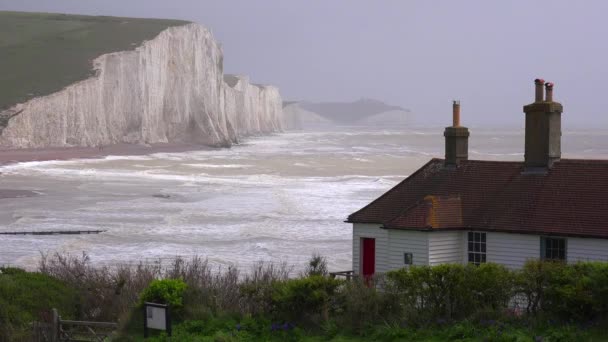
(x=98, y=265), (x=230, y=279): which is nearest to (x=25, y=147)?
(x=98, y=265)

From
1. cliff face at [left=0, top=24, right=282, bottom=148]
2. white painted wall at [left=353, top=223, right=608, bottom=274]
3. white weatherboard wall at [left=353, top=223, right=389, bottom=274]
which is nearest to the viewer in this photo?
white painted wall at [left=353, top=223, right=608, bottom=274]

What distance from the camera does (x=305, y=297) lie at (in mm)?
13383

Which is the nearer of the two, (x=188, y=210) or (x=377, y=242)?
(x=377, y=242)

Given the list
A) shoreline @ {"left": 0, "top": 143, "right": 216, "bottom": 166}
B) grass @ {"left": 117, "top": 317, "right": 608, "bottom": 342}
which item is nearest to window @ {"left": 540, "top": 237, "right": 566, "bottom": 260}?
grass @ {"left": 117, "top": 317, "right": 608, "bottom": 342}

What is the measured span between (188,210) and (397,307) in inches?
1054

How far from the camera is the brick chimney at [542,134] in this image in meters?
17.5

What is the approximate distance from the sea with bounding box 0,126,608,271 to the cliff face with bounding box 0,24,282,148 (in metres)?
13.8

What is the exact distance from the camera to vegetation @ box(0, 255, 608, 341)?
12352mm

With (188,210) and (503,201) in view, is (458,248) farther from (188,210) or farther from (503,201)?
(188,210)

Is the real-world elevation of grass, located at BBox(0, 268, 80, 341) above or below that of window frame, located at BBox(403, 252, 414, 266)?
below

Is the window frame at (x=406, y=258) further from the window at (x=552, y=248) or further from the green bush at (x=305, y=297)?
the green bush at (x=305, y=297)

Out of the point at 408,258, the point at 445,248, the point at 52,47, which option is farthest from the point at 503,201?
the point at 52,47

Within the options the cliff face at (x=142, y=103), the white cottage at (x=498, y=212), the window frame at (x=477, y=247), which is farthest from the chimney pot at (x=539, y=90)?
the cliff face at (x=142, y=103)

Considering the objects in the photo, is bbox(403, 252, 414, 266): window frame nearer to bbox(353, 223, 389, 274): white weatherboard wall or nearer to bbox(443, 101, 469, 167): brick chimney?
bbox(353, 223, 389, 274): white weatherboard wall
